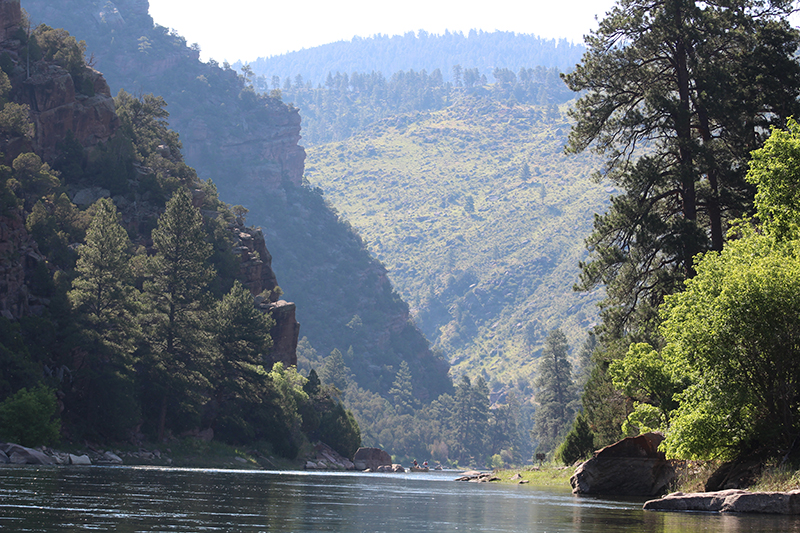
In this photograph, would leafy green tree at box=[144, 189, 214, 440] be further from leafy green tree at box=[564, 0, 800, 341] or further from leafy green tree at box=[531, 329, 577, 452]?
leafy green tree at box=[531, 329, 577, 452]

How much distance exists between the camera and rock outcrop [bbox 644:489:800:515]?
22672 mm

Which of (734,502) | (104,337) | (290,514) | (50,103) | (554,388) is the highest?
(50,103)

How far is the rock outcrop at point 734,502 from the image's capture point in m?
22.7

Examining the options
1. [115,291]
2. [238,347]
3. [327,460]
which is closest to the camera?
[115,291]

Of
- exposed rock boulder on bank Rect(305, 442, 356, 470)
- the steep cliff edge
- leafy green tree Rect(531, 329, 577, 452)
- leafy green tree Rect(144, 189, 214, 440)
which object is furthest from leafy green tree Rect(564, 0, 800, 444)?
leafy green tree Rect(531, 329, 577, 452)

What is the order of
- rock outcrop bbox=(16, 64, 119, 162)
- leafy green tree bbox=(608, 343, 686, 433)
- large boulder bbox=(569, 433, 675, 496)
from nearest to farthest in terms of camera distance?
large boulder bbox=(569, 433, 675, 496), leafy green tree bbox=(608, 343, 686, 433), rock outcrop bbox=(16, 64, 119, 162)

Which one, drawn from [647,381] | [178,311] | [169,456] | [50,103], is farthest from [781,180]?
[50,103]

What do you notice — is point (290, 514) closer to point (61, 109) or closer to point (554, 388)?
point (61, 109)

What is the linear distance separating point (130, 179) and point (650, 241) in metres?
85.8

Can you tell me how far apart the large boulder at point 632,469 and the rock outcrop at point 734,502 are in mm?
8425

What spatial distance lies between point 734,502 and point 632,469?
12.1m

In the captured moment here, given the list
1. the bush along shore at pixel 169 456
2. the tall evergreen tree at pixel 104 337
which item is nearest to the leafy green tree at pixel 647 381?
the bush along shore at pixel 169 456

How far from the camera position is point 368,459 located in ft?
402

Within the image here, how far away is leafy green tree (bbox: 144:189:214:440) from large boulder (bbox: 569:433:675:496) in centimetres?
5637
